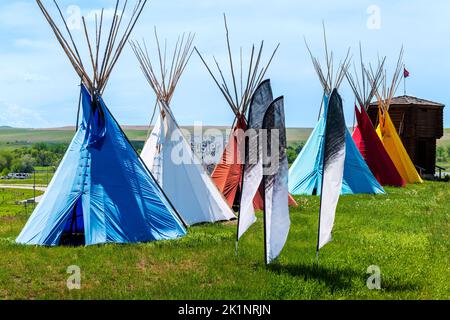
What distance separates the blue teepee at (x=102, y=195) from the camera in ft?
29.5

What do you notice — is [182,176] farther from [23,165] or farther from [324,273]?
[23,165]

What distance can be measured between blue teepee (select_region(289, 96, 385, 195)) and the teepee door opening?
311 inches

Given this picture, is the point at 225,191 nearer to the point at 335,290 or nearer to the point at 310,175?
the point at 310,175

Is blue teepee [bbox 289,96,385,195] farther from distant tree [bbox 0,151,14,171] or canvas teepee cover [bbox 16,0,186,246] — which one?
distant tree [bbox 0,151,14,171]

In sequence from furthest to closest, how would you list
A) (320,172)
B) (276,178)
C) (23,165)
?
(23,165), (320,172), (276,178)

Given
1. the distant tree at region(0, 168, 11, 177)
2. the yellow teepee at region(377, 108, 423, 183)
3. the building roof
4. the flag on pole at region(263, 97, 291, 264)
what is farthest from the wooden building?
the distant tree at region(0, 168, 11, 177)

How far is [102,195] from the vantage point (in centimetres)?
917

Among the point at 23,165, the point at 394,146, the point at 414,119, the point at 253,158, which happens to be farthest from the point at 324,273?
the point at 23,165

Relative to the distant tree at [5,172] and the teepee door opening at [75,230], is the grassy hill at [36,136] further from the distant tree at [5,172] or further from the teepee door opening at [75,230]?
the teepee door opening at [75,230]

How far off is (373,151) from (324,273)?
42.9 ft

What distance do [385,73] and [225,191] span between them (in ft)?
38.2

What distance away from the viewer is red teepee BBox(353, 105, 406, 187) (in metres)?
19.2

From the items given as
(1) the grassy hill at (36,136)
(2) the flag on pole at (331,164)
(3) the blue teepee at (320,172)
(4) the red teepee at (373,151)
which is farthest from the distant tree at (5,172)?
(2) the flag on pole at (331,164)

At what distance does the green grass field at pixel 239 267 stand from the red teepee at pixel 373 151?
8.43m
